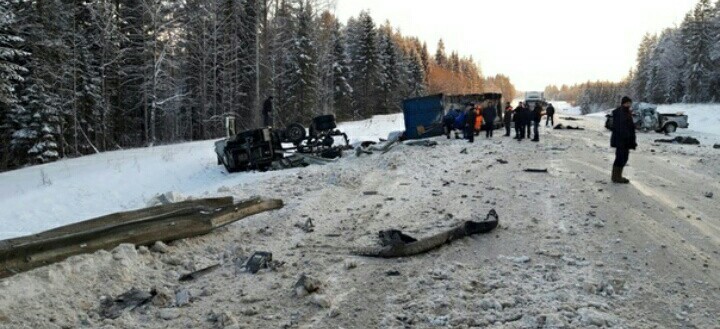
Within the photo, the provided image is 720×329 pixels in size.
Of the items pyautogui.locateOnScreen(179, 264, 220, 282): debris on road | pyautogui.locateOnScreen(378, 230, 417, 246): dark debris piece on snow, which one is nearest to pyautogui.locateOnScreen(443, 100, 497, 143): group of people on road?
→ pyautogui.locateOnScreen(378, 230, 417, 246): dark debris piece on snow

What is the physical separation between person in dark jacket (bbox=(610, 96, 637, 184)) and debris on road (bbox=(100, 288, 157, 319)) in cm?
850

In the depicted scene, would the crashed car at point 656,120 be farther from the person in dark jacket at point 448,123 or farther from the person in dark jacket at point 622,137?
the person in dark jacket at point 622,137

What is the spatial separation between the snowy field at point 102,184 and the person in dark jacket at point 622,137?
7406mm

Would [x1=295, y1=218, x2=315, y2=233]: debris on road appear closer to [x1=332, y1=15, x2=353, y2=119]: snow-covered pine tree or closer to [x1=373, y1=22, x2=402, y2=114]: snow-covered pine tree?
[x1=332, y1=15, x2=353, y2=119]: snow-covered pine tree

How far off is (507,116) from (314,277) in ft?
64.4

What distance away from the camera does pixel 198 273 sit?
14.4ft

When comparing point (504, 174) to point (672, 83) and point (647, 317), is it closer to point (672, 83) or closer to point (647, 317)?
point (647, 317)

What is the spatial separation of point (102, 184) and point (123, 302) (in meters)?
10.7

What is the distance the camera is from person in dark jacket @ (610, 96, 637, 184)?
9023mm

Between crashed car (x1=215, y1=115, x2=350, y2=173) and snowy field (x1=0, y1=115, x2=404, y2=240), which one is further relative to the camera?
crashed car (x1=215, y1=115, x2=350, y2=173)

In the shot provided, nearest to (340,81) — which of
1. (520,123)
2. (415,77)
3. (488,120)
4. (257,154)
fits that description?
(415,77)

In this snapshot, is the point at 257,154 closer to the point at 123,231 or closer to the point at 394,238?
the point at 123,231

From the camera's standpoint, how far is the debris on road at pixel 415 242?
4703 millimetres

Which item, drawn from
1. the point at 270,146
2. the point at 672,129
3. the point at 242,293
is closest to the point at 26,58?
the point at 270,146
